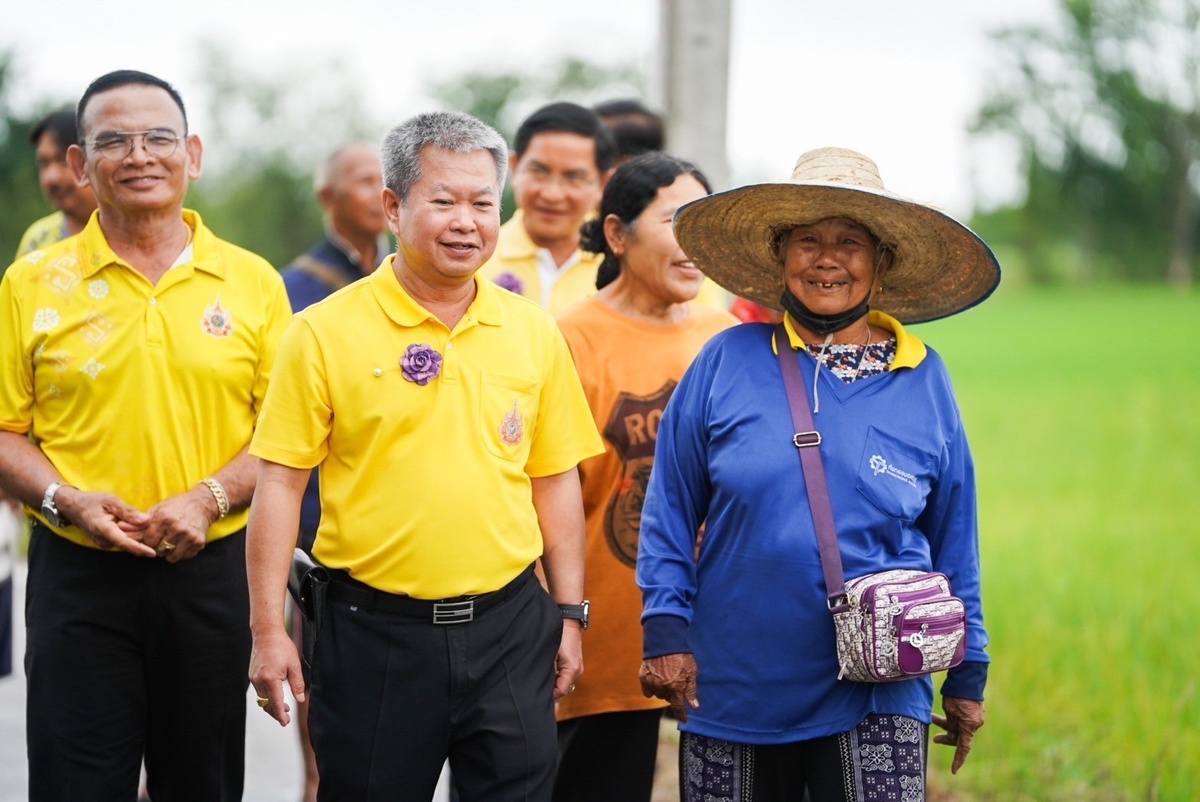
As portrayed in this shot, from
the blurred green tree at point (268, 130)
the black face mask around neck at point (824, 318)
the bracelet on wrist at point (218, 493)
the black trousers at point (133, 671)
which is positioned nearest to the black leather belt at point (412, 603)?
the bracelet on wrist at point (218, 493)

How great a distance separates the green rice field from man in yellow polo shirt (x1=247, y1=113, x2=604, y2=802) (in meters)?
2.76

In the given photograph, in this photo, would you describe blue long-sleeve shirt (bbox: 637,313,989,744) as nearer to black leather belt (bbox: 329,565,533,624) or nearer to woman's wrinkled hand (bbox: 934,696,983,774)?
woman's wrinkled hand (bbox: 934,696,983,774)

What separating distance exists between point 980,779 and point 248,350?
3.35m

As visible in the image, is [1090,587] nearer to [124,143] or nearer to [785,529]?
[785,529]

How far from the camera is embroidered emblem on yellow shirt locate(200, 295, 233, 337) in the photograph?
3.58 meters

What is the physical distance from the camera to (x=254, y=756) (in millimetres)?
5609

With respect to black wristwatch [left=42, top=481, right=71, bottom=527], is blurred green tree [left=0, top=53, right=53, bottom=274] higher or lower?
higher

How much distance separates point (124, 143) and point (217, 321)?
520 millimetres

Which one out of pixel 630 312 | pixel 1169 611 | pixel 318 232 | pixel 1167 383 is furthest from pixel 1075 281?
pixel 630 312

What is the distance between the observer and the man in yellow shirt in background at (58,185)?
5137 mm

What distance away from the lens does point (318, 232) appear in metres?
44.8

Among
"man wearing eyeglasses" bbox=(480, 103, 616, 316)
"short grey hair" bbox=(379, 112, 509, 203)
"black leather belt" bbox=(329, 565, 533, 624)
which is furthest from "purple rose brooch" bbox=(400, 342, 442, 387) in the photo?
"man wearing eyeglasses" bbox=(480, 103, 616, 316)

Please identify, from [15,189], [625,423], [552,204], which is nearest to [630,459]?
[625,423]

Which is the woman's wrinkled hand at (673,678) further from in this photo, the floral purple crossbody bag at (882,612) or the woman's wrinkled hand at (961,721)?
the woman's wrinkled hand at (961,721)
